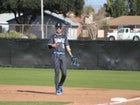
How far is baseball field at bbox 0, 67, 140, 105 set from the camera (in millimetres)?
11867

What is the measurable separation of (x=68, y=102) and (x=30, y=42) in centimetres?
1362

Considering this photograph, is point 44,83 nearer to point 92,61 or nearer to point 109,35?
point 92,61

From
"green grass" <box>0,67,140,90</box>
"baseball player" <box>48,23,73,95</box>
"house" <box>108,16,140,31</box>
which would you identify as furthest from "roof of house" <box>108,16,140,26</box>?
"baseball player" <box>48,23,73,95</box>

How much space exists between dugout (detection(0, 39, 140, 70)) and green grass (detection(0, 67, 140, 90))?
0.76m

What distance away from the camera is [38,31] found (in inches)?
2207

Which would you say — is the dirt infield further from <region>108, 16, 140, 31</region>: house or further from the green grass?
<region>108, 16, 140, 31</region>: house

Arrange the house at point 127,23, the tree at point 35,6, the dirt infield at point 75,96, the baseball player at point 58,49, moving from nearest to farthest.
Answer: the dirt infield at point 75,96 → the baseball player at point 58,49 → the tree at point 35,6 → the house at point 127,23

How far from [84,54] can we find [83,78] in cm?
443

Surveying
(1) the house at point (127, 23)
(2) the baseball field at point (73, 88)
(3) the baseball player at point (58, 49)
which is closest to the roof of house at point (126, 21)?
(1) the house at point (127, 23)

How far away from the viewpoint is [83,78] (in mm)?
19594

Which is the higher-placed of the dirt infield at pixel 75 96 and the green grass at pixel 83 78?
the dirt infield at pixel 75 96

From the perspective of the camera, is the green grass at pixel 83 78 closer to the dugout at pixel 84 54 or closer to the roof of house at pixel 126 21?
the dugout at pixel 84 54

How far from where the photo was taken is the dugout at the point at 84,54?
2342cm

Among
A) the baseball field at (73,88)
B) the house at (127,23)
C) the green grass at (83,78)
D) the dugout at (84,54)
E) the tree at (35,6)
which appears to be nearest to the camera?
the baseball field at (73,88)
